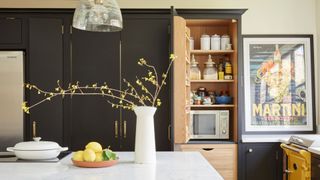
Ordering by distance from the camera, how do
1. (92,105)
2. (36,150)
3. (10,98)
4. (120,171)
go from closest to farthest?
1. (120,171)
2. (36,150)
3. (10,98)
4. (92,105)

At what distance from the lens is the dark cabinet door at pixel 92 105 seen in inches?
159

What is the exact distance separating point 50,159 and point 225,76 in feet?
7.97

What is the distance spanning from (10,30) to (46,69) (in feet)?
1.77

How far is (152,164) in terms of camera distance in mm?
2246

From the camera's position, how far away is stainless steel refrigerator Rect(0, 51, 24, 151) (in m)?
3.95

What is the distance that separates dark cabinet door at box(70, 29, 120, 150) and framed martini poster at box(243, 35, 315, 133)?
153 centimetres

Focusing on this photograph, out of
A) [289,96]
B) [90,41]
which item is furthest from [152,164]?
[289,96]

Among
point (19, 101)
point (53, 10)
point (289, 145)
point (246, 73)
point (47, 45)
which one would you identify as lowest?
point (289, 145)

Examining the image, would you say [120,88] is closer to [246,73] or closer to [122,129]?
[122,129]

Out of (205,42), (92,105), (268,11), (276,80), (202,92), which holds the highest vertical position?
(268,11)

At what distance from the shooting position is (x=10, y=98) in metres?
3.95

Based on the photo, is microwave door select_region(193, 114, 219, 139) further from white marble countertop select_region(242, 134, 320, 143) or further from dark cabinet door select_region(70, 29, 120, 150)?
dark cabinet door select_region(70, 29, 120, 150)

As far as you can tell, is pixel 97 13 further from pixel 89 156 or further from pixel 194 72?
pixel 194 72

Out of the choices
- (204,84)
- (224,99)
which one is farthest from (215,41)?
(224,99)
